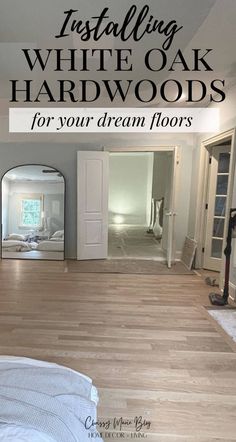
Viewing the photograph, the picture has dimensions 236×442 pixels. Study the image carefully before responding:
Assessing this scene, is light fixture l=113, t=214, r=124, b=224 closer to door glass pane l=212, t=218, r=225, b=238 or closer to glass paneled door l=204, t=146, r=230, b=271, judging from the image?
glass paneled door l=204, t=146, r=230, b=271

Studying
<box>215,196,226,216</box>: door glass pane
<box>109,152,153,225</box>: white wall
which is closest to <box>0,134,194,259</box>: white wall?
<box>215,196,226,216</box>: door glass pane

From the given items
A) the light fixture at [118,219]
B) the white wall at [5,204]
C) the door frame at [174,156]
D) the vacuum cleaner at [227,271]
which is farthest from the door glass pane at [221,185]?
the light fixture at [118,219]

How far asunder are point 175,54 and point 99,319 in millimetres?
2718

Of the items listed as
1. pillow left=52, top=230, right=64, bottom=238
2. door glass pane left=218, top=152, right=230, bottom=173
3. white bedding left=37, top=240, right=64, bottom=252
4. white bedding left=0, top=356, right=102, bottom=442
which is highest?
door glass pane left=218, top=152, right=230, bottom=173

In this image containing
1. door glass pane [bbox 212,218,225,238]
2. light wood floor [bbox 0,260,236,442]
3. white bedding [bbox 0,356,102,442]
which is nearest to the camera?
white bedding [bbox 0,356,102,442]

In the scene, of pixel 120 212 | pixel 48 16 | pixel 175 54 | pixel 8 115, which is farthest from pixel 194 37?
pixel 120 212

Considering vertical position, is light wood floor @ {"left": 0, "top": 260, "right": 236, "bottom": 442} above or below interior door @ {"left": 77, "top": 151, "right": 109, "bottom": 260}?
below

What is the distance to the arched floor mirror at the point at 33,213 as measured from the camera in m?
5.02

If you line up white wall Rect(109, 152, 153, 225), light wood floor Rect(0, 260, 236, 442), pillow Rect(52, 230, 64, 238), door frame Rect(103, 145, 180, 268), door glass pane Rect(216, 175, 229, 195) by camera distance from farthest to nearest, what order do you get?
white wall Rect(109, 152, 153, 225) → pillow Rect(52, 230, 64, 238) → door frame Rect(103, 145, 180, 268) → door glass pane Rect(216, 175, 229, 195) → light wood floor Rect(0, 260, 236, 442)

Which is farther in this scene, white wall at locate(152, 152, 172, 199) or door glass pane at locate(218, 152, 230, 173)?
white wall at locate(152, 152, 172, 199)

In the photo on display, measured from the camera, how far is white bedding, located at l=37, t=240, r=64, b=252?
5.06 meters

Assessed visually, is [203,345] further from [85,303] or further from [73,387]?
[73,387]

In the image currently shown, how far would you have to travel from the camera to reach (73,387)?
0.98 m

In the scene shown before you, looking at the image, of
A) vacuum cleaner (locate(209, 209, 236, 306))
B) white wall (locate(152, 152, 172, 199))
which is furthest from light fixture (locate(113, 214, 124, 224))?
vacuum cleaner (locate(209, 209, 236, 306))
